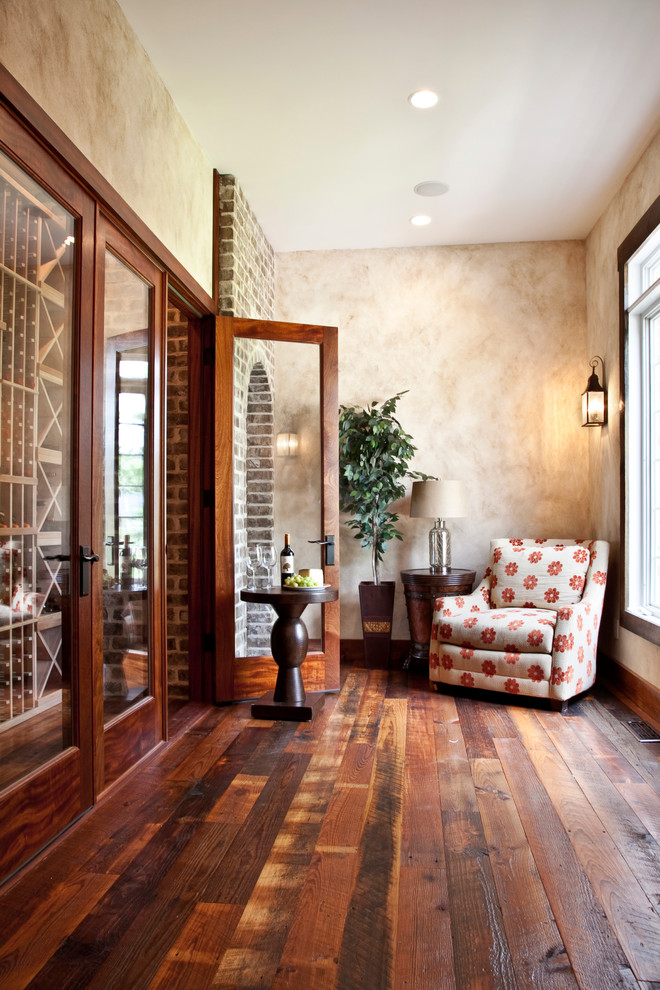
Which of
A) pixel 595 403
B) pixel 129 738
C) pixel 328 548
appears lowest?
pixel 129 738

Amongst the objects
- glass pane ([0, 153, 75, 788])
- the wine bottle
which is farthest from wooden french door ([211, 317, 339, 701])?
glass pane ([0, 153, 75, 788])

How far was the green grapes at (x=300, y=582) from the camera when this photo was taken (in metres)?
4.22

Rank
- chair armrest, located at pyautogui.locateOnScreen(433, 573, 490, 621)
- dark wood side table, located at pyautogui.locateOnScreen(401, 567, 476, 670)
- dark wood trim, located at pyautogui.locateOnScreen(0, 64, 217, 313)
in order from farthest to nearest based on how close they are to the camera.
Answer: dark wood side table, located at pyautogui.locateOnScreen(401, 567, 476, 670), chair armrest, located at pyautogui.locateOnScreen(433, 573, 490, 621), dark wood trim, located at pyautogui.locateOnScreen(0, 64, 217, 313)

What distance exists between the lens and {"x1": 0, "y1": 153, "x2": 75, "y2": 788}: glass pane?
2.25m

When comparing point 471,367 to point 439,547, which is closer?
point 439,547

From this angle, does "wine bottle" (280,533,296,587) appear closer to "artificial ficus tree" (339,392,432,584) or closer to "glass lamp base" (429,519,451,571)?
"artificial ficus tree" (339,392,432,584)

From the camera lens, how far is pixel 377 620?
5527 millimetres

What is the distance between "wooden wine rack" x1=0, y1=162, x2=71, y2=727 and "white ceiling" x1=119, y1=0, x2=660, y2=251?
137 centimetres

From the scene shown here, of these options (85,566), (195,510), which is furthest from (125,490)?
(195,510)

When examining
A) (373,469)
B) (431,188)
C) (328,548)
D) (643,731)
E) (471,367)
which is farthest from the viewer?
(471,367)

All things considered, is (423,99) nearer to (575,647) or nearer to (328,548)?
(328,548)

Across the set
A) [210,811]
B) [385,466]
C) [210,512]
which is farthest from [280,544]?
[210,811]

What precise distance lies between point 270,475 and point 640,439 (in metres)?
2.33

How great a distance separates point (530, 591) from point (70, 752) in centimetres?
340
